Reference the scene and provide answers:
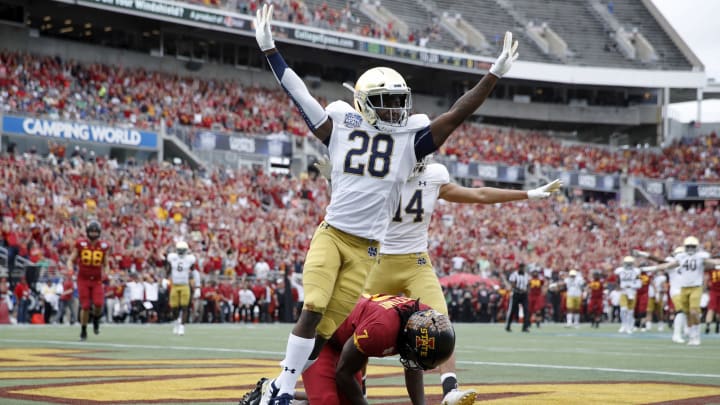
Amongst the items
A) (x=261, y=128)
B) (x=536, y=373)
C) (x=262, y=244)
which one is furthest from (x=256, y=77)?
(x=536, y=373)

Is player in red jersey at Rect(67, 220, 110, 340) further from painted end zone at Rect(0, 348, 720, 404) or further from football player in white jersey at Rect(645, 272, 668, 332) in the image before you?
football player in white jersey at Rect(645, 272, 668, 332)

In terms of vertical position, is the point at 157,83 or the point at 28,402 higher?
the point at 157,83

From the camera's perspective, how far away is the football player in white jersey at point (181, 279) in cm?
1808

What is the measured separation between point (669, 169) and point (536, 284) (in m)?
30.4

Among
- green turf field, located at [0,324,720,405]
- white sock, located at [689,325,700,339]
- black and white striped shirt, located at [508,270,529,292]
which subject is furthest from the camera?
black and white striped shirt, located at [508,270,529,292]

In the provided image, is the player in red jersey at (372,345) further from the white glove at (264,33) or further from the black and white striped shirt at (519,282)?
the black and white striped shirt at (519,282)

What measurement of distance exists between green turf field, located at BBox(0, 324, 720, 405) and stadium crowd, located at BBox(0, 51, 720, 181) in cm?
1886

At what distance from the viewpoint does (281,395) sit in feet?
18.0

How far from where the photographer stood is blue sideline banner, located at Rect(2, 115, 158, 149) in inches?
1217

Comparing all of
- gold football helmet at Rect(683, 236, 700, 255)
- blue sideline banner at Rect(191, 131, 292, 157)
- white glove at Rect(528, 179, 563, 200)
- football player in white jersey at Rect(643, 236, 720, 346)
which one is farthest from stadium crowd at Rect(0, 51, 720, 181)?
white glove at Rect(528, 179, 563, 200)

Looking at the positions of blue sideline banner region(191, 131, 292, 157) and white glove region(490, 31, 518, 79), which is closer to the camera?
white glove region(490, 31, 518, 79)

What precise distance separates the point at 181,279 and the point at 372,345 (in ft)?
45.1

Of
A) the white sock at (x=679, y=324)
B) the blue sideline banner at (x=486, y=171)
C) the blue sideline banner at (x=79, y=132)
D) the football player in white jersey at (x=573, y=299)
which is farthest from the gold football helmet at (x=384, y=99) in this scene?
the blue sideline banner at (x=486, y=171)

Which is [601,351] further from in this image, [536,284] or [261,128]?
[261,128]
